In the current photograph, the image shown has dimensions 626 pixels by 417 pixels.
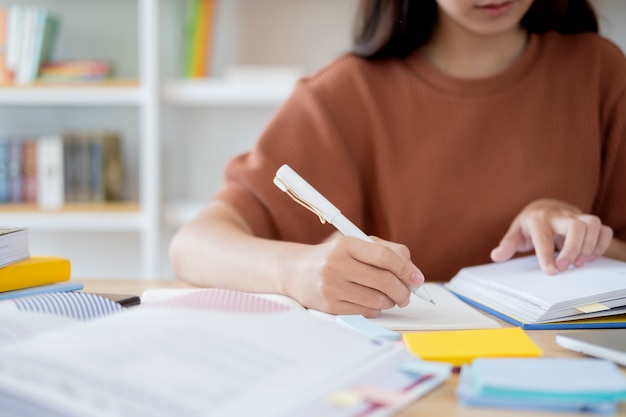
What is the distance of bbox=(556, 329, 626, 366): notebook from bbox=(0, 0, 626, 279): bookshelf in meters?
1.74

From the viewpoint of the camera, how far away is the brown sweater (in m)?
1.33

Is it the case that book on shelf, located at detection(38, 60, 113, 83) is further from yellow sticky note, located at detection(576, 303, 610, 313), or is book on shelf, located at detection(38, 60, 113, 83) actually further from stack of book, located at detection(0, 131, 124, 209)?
yellow sticky note, located at detection(576, 303, 610, 313)

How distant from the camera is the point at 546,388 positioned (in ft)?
1.76

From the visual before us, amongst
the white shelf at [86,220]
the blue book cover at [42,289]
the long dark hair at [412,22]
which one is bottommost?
the white shelf at [86,220]

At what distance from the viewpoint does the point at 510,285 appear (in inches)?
35.6

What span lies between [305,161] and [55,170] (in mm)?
1500

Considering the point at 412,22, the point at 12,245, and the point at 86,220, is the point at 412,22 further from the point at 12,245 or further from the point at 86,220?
A: the point at 86,220

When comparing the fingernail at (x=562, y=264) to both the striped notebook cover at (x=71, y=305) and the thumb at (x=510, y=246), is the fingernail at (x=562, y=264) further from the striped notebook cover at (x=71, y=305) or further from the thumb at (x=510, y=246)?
the striped notebook cover at (x=71, y=305)

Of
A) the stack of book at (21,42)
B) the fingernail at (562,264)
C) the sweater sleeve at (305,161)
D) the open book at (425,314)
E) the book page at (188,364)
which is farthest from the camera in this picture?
the stack of book at (21,42)

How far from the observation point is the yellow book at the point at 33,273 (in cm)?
85

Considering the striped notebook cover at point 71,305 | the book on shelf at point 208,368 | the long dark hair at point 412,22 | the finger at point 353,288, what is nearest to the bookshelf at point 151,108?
the long dark hair at point 412,22

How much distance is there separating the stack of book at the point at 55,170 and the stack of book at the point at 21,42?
0.22m

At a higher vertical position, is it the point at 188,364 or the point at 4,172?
the point at 188,364

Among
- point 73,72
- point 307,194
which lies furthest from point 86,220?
point 307,194
